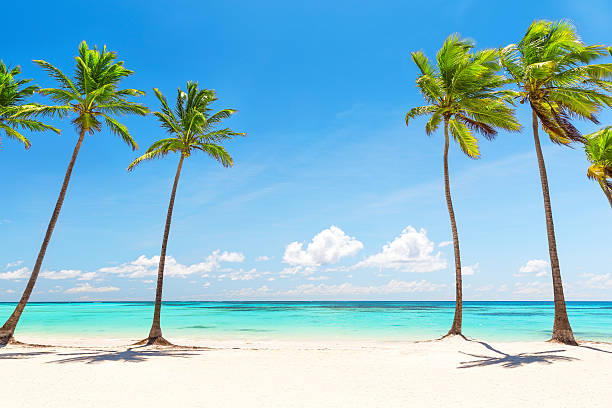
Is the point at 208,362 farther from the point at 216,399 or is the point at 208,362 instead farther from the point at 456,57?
the point at 456,57

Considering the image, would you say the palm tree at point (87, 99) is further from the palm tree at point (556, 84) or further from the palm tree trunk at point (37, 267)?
the palm tree at point (556, 84)

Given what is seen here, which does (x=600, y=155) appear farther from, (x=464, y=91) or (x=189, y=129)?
(x=189, y=129)

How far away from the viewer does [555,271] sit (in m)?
14.3

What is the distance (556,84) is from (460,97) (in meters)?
3.35

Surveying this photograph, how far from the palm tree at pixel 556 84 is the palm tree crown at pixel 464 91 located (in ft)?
2.42

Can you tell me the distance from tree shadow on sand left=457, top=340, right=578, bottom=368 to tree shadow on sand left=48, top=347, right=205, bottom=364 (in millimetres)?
8431

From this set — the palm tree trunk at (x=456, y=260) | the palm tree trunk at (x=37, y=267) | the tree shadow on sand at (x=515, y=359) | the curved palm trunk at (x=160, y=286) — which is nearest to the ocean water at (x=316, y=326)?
the palm tree trunk at (x=456, y=260)

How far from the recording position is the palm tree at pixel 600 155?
696 inches

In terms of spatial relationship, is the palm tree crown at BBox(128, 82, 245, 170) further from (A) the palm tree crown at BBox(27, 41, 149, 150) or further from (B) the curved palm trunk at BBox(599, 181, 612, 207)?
(B) the curved palm trunk at BBox(599, 181, 612, 207)

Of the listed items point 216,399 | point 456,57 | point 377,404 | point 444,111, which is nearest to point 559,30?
point 456,57

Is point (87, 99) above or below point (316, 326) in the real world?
above

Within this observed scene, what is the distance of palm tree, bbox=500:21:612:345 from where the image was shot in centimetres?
1370

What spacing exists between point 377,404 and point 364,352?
21.9ft

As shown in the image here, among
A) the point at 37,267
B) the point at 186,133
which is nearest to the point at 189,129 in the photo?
the point at 186,133
